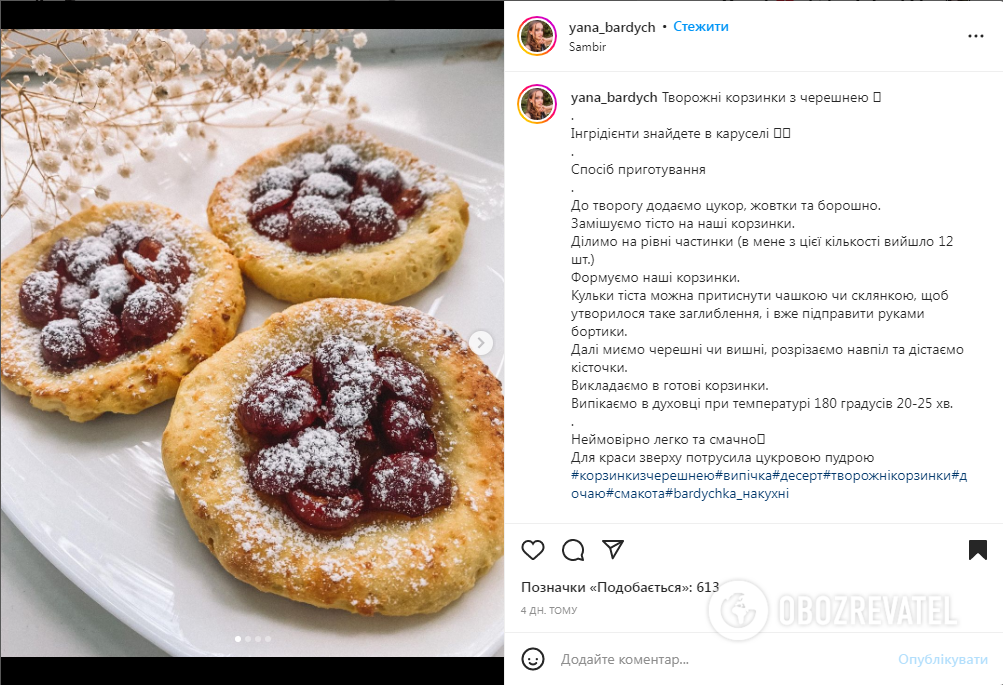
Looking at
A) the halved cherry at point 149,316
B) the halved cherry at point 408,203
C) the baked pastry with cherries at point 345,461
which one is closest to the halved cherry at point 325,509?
the baked pastry with cherries at point 345,461

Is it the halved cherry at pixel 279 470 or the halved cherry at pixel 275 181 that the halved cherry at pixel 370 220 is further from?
the halved cherry at pixel 279 470

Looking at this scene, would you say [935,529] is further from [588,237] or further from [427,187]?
[427,187]

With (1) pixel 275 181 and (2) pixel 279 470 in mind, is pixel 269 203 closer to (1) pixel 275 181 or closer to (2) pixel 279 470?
(1) pixel 275 181

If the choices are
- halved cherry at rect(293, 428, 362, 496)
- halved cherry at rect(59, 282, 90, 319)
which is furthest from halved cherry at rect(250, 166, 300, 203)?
halved cherry at rect(293, 428, 362, 496)

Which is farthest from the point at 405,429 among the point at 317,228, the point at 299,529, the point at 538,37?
the point at 538,37

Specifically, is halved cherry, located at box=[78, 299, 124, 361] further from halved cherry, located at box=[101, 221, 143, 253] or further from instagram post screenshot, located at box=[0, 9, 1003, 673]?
instagram post screenshot, located at box=[0, 9, 1003, 673]

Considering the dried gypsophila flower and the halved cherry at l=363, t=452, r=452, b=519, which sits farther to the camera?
the dried gypsophila flower

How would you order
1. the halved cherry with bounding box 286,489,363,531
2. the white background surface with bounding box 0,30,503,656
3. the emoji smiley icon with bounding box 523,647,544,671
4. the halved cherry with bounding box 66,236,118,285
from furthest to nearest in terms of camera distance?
the halved cherry with bounding box 66,236,118,285, the white background surface with bounding box 0,30,503,656, the halved cherry with bounding box 286,489,363,531, the emoji smiley icon with bounding box 523,647,544,671
